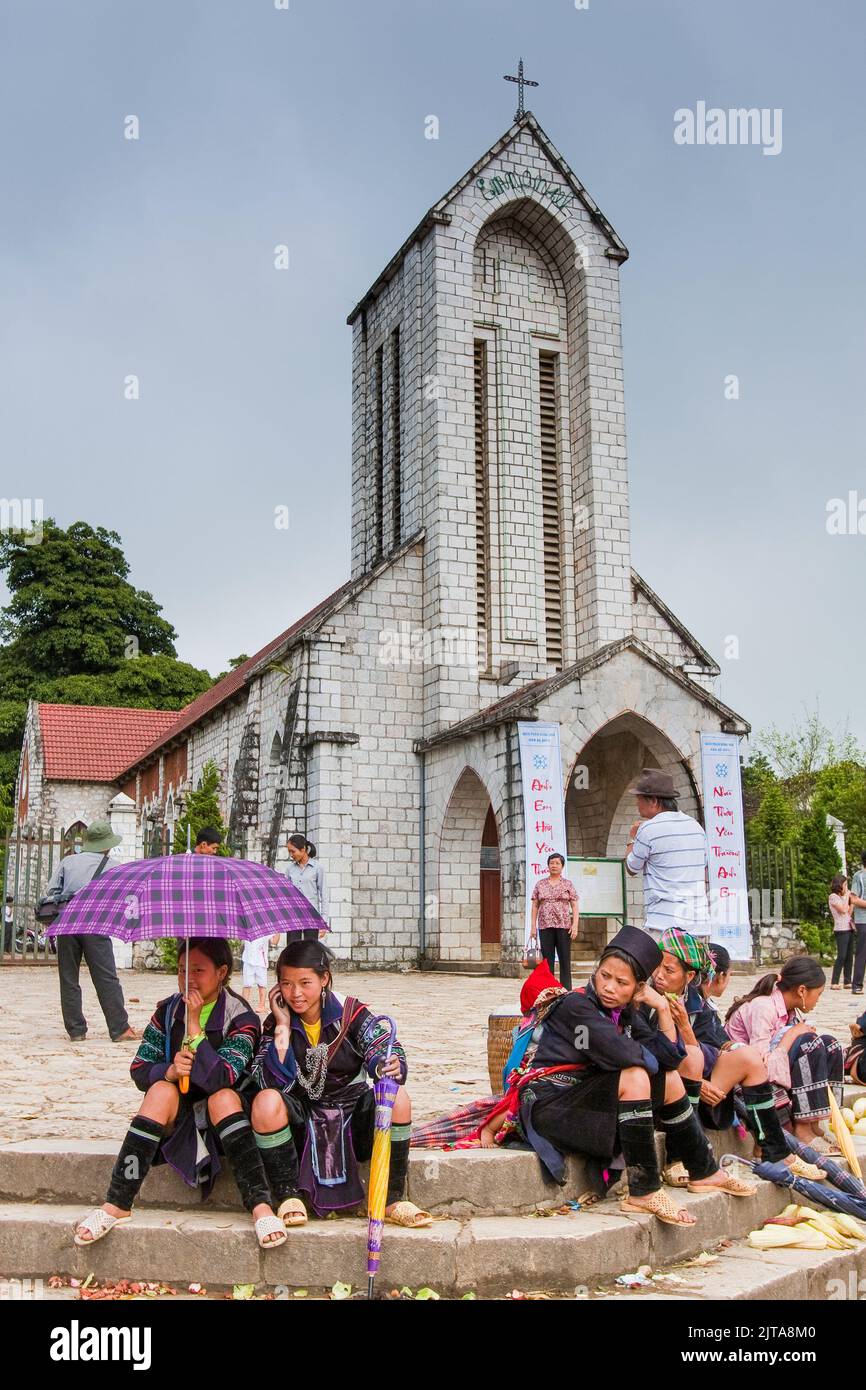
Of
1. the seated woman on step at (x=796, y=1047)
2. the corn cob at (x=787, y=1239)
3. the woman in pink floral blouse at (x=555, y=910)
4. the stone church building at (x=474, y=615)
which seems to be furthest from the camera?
the stone church building at (x=474, y=615)

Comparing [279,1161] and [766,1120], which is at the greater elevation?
[279,1161]

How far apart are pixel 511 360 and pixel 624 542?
13.5 ft

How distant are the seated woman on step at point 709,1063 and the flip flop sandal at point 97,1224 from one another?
2634mm

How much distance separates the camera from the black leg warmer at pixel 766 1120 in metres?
→ 6.12

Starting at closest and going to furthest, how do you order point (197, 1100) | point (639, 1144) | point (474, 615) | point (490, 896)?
point (197, 1100), point (639, 1144), point (474, 615), point (490, 896)

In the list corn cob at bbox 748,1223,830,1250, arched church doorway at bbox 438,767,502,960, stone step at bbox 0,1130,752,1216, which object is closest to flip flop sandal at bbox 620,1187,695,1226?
stone step at bbox 0,1130,752,1216

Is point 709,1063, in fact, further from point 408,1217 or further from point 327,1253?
point 327,1253

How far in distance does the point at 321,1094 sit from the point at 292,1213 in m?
0.47

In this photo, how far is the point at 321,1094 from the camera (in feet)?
16.8

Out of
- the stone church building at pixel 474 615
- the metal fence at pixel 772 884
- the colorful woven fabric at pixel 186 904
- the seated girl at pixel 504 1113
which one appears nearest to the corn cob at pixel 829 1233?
the seated girl at pixel 504 1113

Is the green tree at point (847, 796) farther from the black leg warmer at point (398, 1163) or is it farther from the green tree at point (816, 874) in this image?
the black leg warmer at point (398, 1163)

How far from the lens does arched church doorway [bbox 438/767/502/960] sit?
2175 cm

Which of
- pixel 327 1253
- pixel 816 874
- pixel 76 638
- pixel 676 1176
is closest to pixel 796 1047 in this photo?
pixel 676 1176
